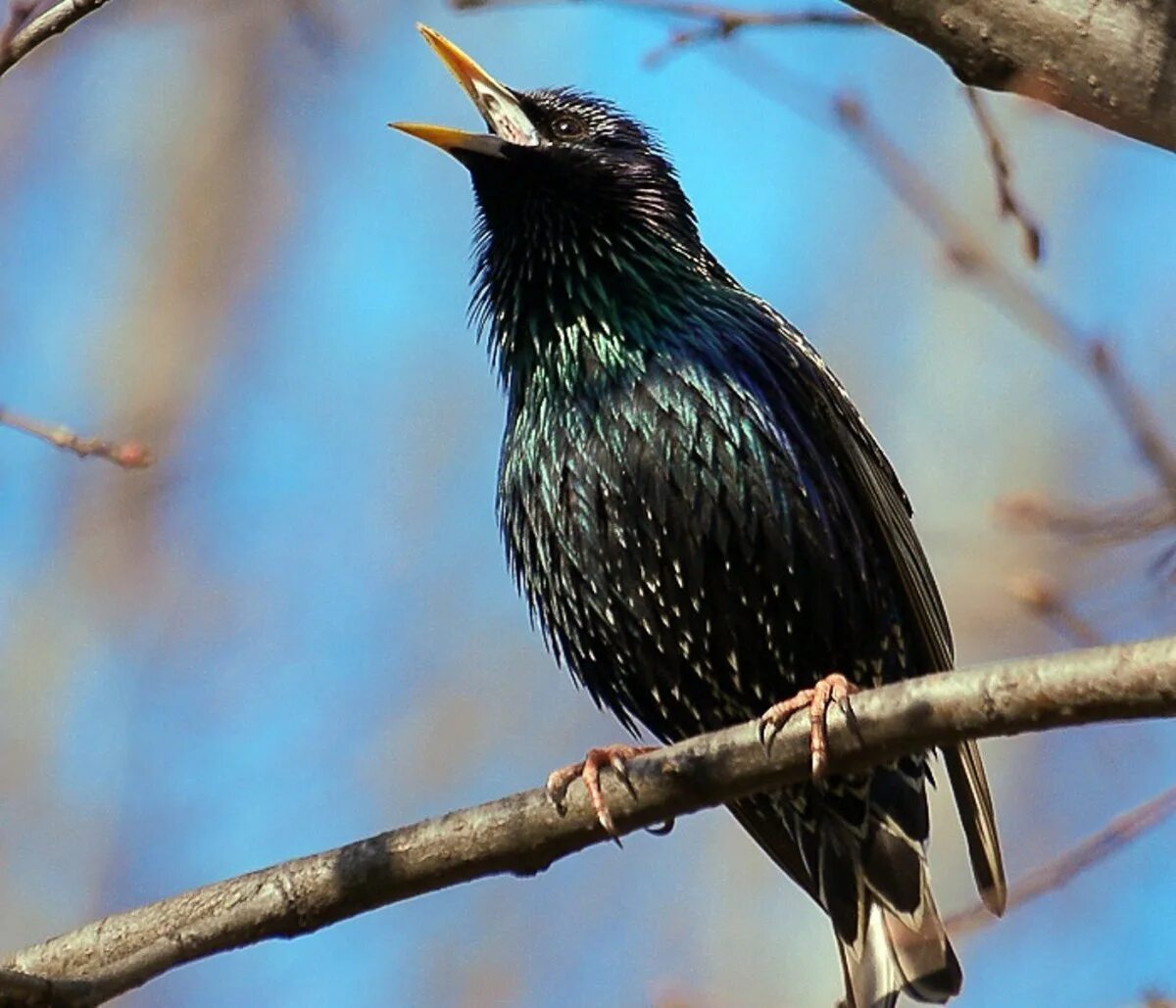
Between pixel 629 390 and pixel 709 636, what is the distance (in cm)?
62

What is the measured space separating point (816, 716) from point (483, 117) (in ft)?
8.20

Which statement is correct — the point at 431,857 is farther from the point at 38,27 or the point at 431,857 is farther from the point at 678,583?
the point at 38,27

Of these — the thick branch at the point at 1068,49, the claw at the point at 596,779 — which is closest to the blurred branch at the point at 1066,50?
the thick branch at the point at 1068,49

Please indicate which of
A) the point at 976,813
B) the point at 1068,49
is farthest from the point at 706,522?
the point at 1068,49

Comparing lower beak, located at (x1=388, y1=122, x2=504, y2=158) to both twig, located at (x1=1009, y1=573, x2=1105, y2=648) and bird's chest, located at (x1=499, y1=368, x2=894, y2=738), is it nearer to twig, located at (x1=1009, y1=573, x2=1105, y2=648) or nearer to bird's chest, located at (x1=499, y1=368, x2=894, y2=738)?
bird's chest, located at (x1=499, y1=368, x2=894, y2=738)

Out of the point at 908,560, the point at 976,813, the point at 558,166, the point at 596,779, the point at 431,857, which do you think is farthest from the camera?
the point at 558,166

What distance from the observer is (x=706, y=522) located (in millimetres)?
4484

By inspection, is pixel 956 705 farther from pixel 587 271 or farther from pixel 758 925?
pixel 758 925

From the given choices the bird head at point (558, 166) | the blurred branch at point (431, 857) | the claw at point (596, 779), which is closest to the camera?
the blurred branch at point (431, 857)

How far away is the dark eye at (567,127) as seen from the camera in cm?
523

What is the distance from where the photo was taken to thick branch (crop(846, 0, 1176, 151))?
9.84 ft

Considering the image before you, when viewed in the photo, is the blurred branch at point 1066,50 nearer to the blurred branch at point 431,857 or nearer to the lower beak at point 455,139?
the blurred branch at point 431,857

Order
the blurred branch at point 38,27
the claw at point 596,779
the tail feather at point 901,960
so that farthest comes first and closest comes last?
the tail feather at point 901,960 → the claw at point 596,779 → the blurred branch at point 38,27

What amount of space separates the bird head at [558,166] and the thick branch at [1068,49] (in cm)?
188
